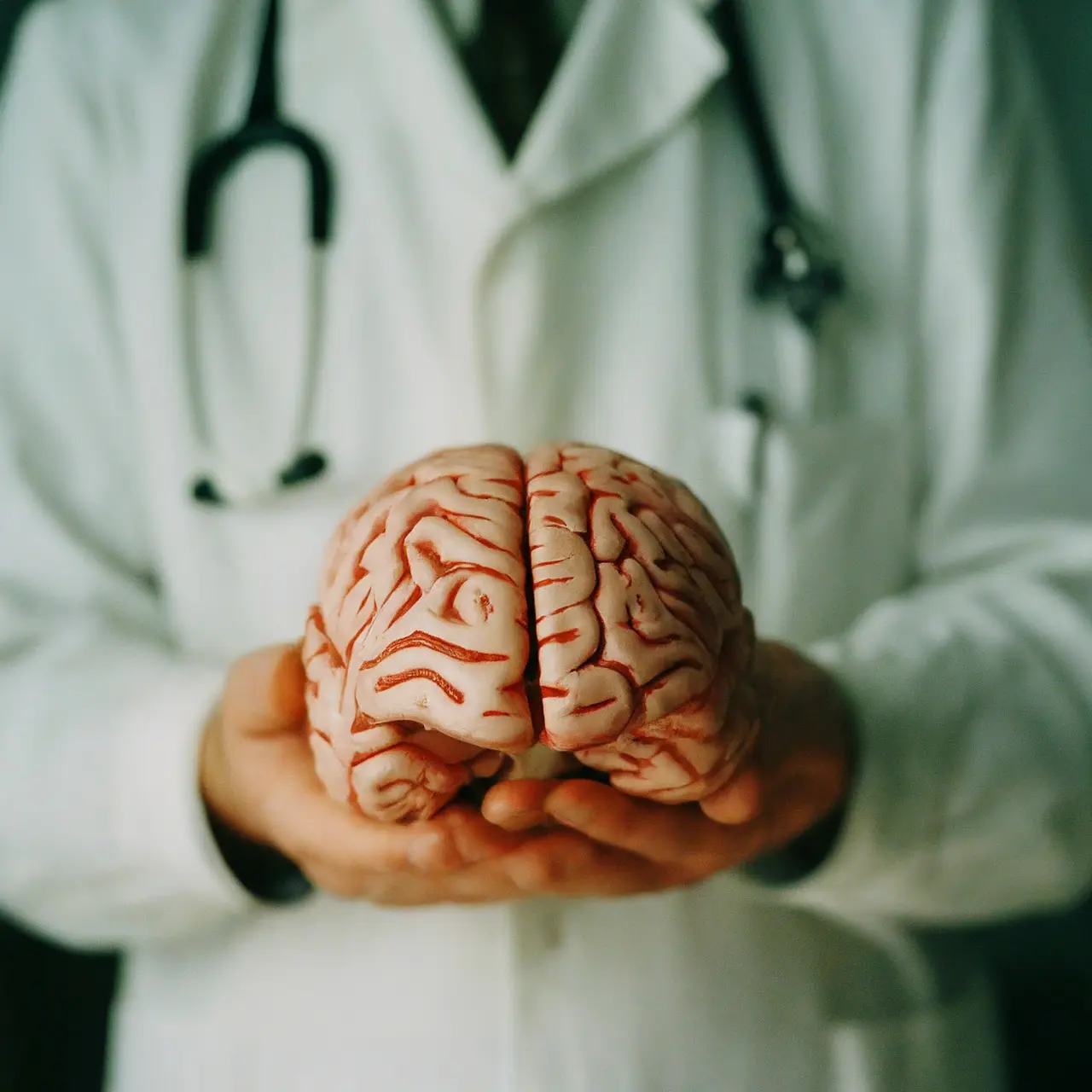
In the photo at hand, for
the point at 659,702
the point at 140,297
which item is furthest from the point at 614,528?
the point at 140,297

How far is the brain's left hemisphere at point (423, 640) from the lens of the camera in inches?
15.4

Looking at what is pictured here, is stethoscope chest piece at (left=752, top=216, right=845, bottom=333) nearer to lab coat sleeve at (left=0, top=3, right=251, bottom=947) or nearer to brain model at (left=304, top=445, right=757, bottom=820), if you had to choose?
brain model at (left=304, top=445, right=757, bottom=820)

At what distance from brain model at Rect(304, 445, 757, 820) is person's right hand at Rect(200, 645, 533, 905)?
18 mm

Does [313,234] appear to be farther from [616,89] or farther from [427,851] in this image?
[427,851]

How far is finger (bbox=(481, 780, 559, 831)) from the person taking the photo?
44 cm

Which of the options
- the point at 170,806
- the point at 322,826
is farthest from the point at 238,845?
the point at 322,826

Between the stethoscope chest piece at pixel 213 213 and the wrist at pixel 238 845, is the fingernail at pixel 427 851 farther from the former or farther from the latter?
the stethoscope chest piece at pixel 213 213

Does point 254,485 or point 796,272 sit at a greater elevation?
point 796,272

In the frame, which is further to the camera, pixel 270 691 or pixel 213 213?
pixel 213 213

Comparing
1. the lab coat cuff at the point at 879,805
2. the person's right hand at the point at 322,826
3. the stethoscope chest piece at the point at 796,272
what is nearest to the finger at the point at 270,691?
the person's right hand at the point at 322,826

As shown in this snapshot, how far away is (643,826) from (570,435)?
0.36m

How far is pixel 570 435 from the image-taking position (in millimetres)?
761

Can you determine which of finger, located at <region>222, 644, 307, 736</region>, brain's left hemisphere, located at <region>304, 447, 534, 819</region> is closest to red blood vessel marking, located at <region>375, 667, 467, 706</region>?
brain's left hemisphere, located at <region>304, 447, 534, 819</region>

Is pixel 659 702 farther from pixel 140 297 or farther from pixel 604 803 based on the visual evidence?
pixel 140 297
